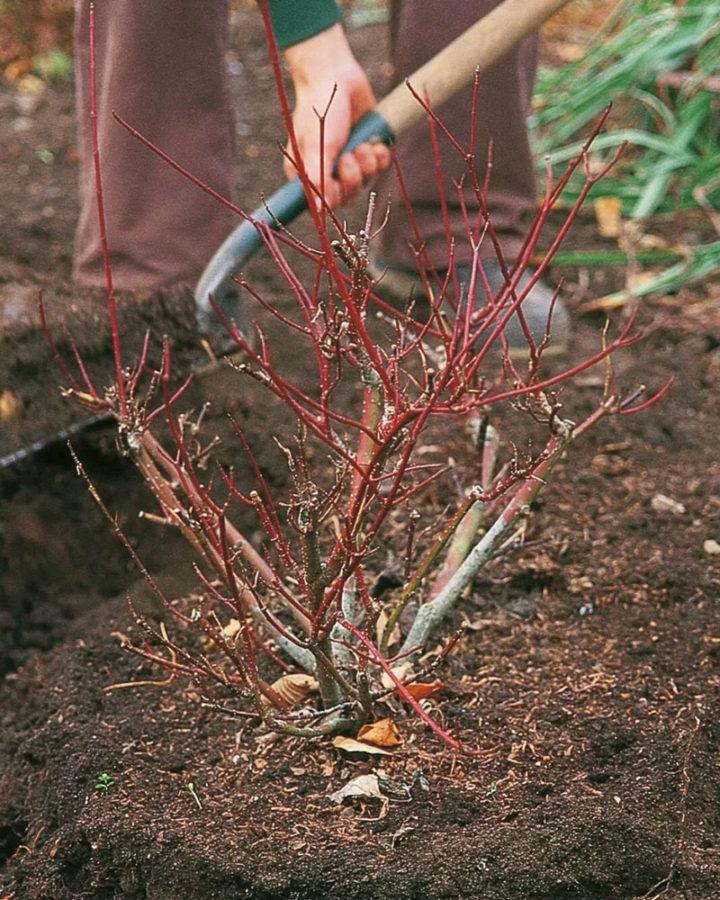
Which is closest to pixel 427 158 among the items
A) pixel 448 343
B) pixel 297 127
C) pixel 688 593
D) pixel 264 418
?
pixel 297 127

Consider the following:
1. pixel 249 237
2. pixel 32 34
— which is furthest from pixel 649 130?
pixel 32 34

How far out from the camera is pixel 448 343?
1.49 m

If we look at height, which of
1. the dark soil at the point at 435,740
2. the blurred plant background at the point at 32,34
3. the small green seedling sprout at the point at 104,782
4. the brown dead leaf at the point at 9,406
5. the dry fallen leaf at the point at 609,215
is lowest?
the dry fallen leaf at the point at 609,215

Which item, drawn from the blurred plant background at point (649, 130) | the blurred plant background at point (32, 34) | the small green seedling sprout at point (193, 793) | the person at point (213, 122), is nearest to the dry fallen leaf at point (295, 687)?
the small green seedling sprout at point (193, 793)

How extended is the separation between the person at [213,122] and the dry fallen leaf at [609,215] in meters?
0.59

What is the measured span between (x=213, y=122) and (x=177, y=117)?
90 millimetres

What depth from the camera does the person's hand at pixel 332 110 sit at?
2.38m

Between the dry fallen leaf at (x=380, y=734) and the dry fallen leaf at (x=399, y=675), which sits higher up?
the dry fallen leaf at (x=399, y=675)

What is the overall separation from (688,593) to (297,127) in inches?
48.5

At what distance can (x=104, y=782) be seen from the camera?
176cm

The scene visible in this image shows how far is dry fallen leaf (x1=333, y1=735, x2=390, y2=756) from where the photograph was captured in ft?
5.69

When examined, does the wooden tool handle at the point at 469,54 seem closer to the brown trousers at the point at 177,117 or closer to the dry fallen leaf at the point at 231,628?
the brown trousers at the point at 177,117

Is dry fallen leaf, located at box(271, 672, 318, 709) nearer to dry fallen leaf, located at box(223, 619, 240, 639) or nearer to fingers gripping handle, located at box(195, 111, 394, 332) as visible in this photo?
dry fallen leaf, located at box(223, 619, 240, 639)

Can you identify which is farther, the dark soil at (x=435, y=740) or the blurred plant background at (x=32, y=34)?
the blurred plant background at (x=32, y=34)
